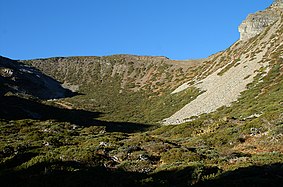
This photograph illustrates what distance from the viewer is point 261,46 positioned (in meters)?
76.8

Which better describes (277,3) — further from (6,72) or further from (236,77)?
(6,72)

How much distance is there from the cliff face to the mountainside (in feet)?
1.01

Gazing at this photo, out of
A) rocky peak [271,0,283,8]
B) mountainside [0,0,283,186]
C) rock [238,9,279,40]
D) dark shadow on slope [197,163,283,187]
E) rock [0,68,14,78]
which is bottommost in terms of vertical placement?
dark shadow on slope [197,163,283,187]

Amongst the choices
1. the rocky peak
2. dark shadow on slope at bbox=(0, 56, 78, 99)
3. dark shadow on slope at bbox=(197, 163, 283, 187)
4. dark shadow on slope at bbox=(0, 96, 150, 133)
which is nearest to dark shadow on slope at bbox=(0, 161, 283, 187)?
dark shadow on slope at bbox=(197, 163, 283, 187)

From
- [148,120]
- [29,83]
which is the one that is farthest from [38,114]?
[29,83]

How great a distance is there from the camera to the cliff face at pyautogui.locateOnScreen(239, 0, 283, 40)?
320 ft

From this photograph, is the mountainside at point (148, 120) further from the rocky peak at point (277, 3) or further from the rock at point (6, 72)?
the rocky peak at point (277, 3)

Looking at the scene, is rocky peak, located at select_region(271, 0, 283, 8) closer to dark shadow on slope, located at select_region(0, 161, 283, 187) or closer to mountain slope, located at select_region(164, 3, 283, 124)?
mountain slope, located at select_region(164, 3, 283, 124)

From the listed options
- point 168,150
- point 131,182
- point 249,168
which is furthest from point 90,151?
point 249,168

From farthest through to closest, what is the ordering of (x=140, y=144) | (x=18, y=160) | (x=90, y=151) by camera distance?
1. (x=140, y=144)
2. (x=90, y=151)
3. (x=18, y=160)

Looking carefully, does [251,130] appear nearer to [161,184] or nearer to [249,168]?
[249,168]

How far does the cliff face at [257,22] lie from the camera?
3839 inches

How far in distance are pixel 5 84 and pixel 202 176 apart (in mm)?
85375

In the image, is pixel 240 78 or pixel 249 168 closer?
pixel 249 168
